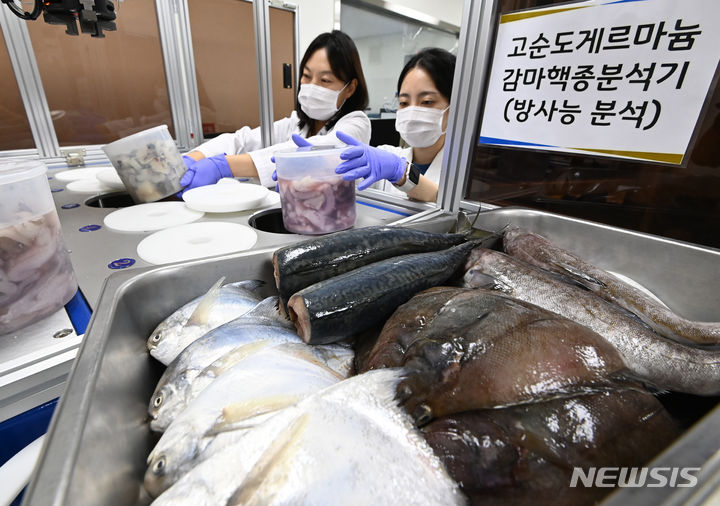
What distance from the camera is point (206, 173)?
192 cm

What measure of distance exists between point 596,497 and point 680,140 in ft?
3.29

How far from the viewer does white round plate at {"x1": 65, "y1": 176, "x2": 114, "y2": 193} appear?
1.71 meters

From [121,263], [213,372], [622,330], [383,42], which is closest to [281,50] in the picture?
[383,42]

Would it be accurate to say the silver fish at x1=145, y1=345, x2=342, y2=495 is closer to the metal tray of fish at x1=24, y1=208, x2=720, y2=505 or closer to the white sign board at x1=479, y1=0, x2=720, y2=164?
the metal tray of fish at x1=24, y1=208, x2=720, y2=505

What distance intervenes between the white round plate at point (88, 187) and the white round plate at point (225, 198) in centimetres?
59

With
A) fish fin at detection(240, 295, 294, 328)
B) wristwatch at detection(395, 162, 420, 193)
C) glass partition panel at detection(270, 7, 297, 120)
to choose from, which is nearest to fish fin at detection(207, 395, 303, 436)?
fish fin at detection(240, 295, 294, 328)

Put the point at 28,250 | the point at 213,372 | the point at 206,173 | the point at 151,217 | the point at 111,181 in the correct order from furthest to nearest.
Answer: the point at 206,173
the point at 111,181
the point at 151,217
the point at 28,250
the point at 213,372

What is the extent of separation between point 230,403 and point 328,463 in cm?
18

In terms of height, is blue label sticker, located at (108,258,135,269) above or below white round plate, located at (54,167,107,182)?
below

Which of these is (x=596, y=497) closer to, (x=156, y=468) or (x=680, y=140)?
(x=156, y=468)

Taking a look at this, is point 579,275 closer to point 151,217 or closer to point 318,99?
point 151,217

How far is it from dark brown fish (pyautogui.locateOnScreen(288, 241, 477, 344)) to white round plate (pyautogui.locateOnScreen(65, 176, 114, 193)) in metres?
1.69

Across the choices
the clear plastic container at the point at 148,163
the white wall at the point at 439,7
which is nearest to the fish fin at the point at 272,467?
the clear plastic container at the point at 148,163

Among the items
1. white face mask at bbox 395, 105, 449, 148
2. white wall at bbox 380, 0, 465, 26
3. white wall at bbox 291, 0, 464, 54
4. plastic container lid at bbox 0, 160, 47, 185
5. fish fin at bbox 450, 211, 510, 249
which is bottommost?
fish fin at bbox 450, 211, 510, 249
